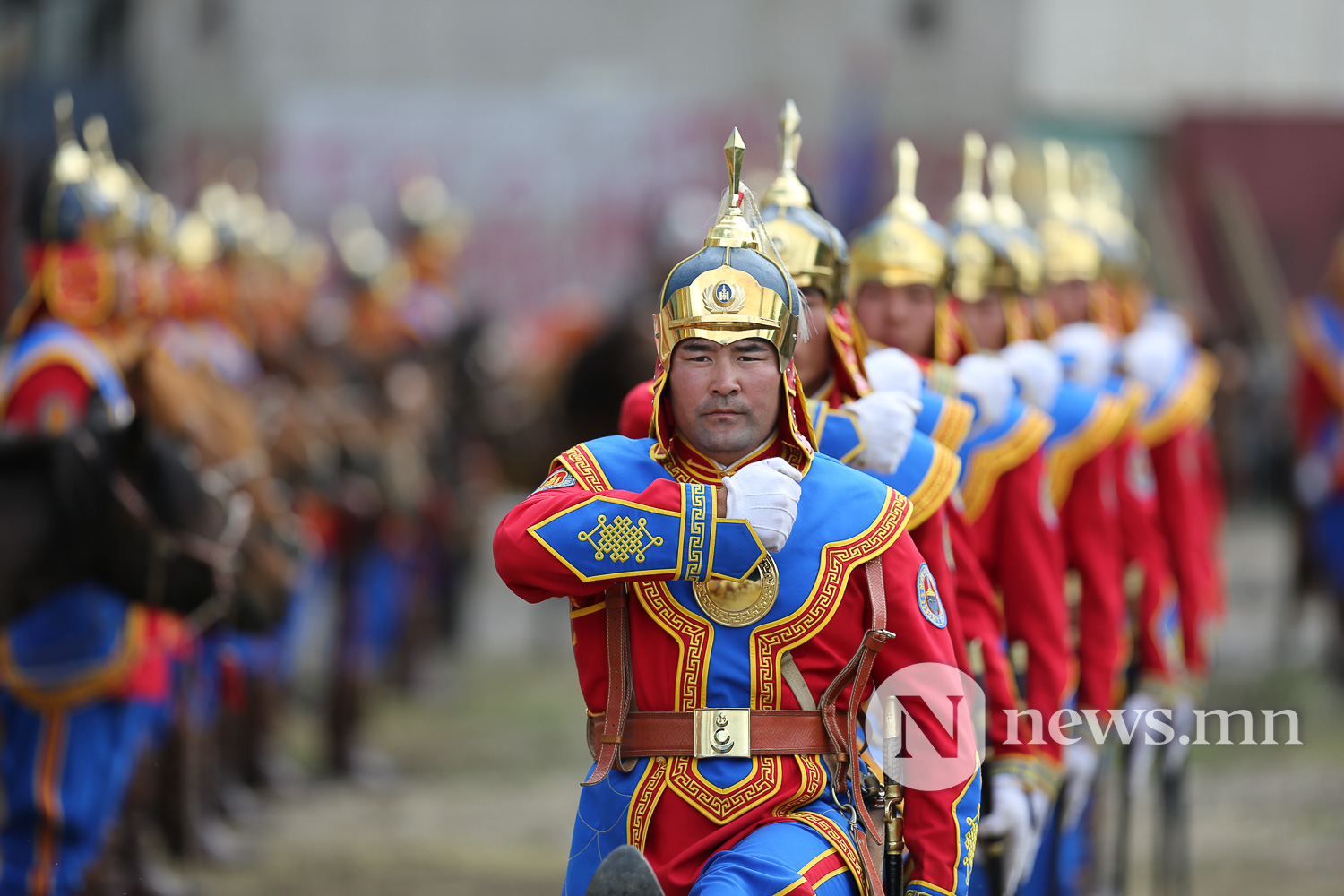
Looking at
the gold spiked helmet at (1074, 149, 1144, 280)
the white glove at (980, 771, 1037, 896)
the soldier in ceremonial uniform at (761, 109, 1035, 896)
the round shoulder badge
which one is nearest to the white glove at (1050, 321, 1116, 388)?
the gold spiked helmet at (1074, 149, 1144, 280)

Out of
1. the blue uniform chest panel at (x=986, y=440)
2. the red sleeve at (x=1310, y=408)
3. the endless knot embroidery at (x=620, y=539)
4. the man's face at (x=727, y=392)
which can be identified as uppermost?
the red sleeve at (x=1310, y=408)

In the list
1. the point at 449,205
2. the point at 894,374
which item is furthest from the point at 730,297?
the point at 449,205

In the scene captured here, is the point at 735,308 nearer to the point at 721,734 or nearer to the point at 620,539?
the point at 620,539

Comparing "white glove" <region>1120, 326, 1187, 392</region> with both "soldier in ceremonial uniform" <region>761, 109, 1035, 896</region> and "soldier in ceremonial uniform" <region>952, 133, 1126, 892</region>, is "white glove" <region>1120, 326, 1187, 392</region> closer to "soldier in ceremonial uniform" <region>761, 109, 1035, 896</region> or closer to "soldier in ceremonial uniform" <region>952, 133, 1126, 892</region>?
"soldier in ceremonial uniform" <region>952, 133, 1126, 892</region>

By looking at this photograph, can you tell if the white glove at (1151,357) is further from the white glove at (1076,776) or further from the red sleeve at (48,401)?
the red sleeve at (48,401)

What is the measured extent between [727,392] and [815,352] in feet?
3.15

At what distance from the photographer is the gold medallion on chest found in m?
3.93

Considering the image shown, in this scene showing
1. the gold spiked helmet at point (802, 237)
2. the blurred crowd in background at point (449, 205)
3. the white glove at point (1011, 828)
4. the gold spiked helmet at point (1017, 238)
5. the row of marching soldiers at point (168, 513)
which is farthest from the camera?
the blurred crowd in background at point (449, 205)

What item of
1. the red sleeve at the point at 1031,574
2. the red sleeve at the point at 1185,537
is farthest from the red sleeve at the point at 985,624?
the red sleeve at the point at 1185,537

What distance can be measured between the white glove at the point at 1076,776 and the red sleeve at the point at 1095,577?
0.15 m

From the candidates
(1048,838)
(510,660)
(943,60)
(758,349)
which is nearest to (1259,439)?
(943,60)

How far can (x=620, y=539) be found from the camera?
384 centimetres

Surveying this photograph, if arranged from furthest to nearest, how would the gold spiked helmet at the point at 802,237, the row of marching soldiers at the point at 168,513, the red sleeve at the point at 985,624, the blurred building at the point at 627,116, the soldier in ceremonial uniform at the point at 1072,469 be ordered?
1. the blurred building at the point at 627,116
2. the row of marching soldiers at the point at 168,513
3. the soldier in ceremonial uniform at the point at 1072,469
4. the red sleeve at the point at 985,624
5. the gold spiked helmet at the point at 802,237

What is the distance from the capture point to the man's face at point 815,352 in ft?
15.9
